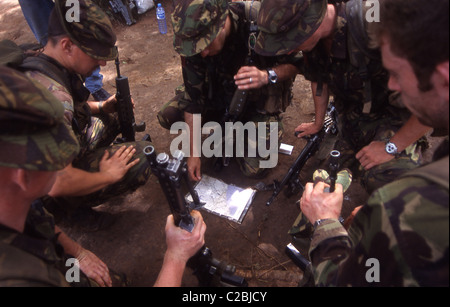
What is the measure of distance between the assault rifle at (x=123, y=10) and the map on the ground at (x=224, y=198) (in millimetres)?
6116

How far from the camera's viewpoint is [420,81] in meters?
1.44

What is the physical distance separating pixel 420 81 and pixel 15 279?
85.4 inches

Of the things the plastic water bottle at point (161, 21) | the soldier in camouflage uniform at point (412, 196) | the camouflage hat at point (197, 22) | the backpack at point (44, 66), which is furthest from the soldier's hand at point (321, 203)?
the plastic water bottle at point (161, 21)

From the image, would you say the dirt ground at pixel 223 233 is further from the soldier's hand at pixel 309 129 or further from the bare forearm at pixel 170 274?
the bare forearm at pixel 170 274

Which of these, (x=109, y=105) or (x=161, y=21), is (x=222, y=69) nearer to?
(x=109, y=105)

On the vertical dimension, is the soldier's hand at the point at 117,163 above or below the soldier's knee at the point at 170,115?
above

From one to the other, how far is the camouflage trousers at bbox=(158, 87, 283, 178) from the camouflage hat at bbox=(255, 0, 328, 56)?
4.59 ft

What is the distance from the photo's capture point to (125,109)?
392 centimetres

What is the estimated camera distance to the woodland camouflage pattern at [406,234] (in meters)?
1.16

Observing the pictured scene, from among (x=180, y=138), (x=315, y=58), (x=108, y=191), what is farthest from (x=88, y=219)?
(x=315, y=58)

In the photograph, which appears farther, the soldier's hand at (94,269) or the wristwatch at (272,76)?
the wristwatch at (272,76)

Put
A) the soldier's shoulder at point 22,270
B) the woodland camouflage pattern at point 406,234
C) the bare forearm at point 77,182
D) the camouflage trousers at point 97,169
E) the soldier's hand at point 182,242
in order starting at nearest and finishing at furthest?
the woodland camouflage pattern at point 406,234 < the soldier's shoulder at point 22,270 < the soldier's hand at point 182,242 < the bare forearm at point 77,182 < the camouflage trousers at point 97,169
